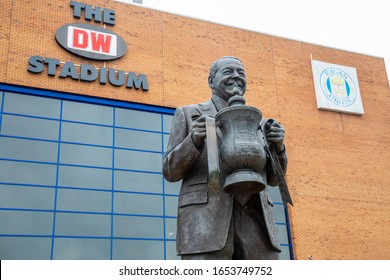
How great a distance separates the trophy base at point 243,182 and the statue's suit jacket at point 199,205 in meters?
0.10

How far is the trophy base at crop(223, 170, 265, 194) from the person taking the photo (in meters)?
3.37

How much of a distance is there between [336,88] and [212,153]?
22.5 meters

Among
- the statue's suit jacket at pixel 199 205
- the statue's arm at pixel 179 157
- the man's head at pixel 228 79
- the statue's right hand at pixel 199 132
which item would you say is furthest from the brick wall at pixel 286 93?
the statue's right hand at pixel 199 132

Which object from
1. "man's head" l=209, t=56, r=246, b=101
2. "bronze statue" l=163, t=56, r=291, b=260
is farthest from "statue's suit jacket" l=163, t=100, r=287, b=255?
"man's head" l=209, t=56, r=246, b=101

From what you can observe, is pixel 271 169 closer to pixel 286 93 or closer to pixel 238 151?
pixel 238 151

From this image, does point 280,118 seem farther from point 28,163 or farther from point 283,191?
point 283,191

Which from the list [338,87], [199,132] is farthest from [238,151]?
[338,87]

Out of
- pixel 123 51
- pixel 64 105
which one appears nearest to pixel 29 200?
pixel 64 105

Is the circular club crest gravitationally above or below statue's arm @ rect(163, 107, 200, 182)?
above

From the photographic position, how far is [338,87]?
24.8 meters

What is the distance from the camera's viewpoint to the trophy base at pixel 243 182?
337 cm

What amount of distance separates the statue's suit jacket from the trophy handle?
0.07 metres

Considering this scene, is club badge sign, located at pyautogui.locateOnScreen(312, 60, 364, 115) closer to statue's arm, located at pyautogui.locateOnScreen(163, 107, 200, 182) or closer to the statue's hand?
the statue's hand

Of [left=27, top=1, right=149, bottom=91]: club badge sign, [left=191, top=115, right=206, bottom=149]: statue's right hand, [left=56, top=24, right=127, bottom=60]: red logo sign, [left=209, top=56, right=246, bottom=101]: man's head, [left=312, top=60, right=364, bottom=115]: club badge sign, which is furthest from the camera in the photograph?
[left=312, top=60, right=364, bottom=115]: club badge sign
